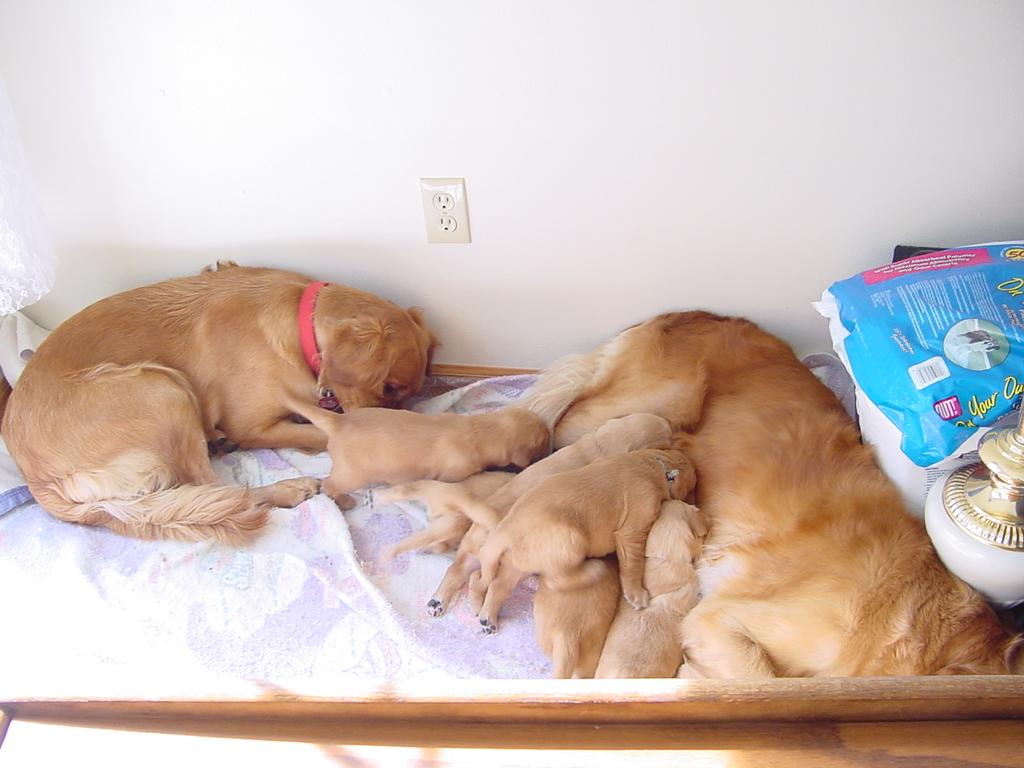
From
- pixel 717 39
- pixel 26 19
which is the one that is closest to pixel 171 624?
pixel 26 19

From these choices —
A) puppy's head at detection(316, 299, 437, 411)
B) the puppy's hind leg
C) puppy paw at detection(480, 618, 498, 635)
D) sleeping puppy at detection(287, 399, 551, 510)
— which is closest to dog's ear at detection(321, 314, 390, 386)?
puppy's head at detection(316, 299, 437, 411)

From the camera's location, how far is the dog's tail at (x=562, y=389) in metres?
2.03

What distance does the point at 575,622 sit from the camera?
60.8 inches

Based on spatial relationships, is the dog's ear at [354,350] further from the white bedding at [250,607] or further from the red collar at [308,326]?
the white bedding at [250,607]

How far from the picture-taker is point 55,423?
5.91 ft

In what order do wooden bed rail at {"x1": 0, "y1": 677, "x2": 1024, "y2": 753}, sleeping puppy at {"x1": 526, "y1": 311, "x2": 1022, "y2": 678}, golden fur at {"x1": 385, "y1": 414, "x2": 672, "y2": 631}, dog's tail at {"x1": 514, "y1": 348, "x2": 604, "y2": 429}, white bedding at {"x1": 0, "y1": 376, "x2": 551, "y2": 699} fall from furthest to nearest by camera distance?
dog's tail at {"x1": 514, "y1": 348, "x2": 604, "y2": 429}, golden fur at {"x1": 385, "y1": 414, "x2": 672, "y2": 631}, white bedding at {"x1": 0, "y1": 376, "x2": 551, "y2": 699}, sleeping puppy at {"x1": 526, "y1": 311, "x2": 1022, "y2": 678}, wooden bed rail at {"x1": 0, "y1": 677, "x2": 1024, "y2": 753}

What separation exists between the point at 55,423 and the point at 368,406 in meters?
0.76

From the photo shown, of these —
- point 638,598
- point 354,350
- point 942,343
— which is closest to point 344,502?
point 354,350

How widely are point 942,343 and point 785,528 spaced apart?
1.56ft

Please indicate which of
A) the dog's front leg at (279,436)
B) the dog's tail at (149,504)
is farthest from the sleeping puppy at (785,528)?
the dog's tail at (149,504)

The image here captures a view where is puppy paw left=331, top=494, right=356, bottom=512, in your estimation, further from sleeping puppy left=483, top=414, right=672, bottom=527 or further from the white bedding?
sleeping puppy left=483, top=414, right=672, bottom=527

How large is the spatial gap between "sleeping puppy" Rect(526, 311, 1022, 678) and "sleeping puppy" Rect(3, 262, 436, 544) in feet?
2.11

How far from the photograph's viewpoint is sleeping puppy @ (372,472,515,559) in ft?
5.75

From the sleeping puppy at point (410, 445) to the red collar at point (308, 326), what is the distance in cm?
15
